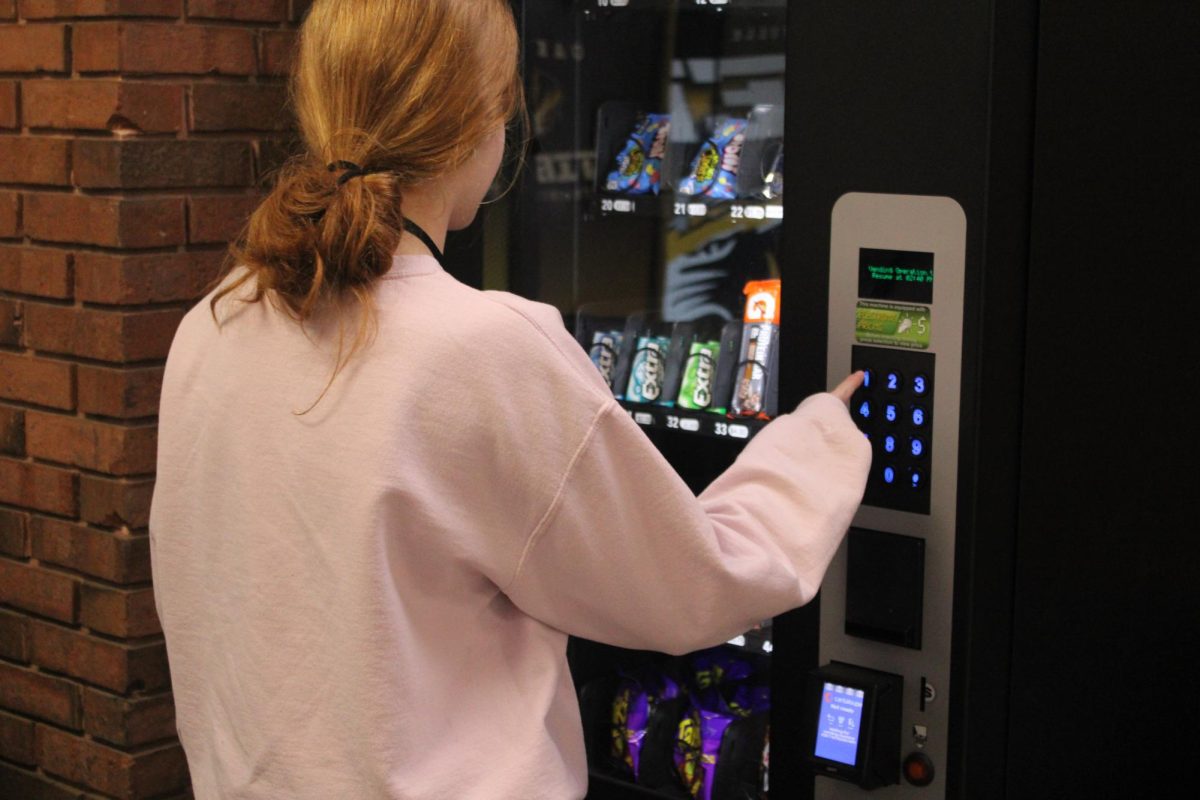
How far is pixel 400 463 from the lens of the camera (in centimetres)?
119

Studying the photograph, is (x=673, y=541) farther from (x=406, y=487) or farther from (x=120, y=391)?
(x=120, y=391)

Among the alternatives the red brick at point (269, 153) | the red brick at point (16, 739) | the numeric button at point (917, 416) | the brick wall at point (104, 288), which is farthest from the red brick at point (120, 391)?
the numeric button at point (917, 416)

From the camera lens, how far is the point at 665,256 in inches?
94.4

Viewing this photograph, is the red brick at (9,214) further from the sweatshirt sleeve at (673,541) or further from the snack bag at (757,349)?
the sweatshirt sleeve at (673,541)

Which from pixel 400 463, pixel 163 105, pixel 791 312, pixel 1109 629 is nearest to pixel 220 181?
pixel 163 105

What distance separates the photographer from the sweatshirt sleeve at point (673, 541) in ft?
4.12

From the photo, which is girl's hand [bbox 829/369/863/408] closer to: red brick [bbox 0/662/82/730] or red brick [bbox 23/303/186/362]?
red brick [bbox 23/303/186/362]

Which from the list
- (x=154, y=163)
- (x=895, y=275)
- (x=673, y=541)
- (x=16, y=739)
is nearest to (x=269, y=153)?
(x=154, y=163)

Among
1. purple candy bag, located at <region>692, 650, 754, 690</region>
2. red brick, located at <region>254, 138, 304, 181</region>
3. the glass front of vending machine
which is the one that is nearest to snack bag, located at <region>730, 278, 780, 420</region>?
the glass front of vending machine

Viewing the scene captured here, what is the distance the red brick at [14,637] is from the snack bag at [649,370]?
116cm

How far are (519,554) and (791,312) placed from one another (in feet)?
1.72

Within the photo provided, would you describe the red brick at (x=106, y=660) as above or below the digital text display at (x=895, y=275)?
below

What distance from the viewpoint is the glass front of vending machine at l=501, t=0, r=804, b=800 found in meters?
2.15

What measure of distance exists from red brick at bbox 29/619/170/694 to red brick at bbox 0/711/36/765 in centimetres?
15
